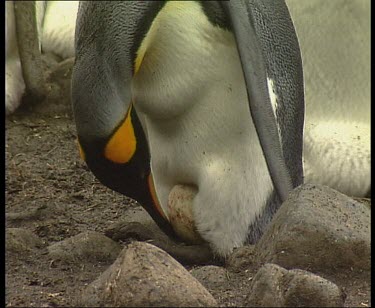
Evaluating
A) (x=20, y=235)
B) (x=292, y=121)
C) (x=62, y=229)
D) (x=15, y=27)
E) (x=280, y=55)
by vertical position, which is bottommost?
(x=15, y=27)

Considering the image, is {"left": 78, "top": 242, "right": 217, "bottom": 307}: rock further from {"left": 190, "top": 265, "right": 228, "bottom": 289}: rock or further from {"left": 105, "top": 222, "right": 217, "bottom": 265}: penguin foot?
{"left": 105, "top": 222, "right": 217, "bottom": 265}: penguin foot

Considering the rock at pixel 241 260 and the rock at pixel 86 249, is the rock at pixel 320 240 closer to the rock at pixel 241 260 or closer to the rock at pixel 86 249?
the rock at pixel 241 260

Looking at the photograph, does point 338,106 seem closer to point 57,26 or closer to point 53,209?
point 53,209

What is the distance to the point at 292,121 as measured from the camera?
2.07 metres

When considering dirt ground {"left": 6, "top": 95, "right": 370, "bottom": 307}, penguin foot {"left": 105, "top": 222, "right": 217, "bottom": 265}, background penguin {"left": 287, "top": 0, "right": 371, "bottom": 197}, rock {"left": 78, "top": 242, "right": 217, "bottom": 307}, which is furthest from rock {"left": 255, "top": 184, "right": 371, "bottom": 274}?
background penguin {"left": 287, "top": 0, "right": 371, "bottom": 197}

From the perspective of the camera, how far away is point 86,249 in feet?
6.21

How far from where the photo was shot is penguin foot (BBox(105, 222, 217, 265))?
206cm

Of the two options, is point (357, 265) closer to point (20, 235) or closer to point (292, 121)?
point (292, 121)

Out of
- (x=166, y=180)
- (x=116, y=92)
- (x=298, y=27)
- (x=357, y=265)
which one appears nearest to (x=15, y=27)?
(x=298, y=27)

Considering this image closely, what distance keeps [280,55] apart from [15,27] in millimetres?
1543

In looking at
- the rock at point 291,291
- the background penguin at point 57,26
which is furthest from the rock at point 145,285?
the background penguin at point 57,26

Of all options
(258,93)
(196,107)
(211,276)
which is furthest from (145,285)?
(196,107)

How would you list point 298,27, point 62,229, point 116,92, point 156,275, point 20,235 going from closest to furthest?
point 156,275
point 116,92
point 20,235
point 62,229
point 298,27

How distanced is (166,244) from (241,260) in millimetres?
314
